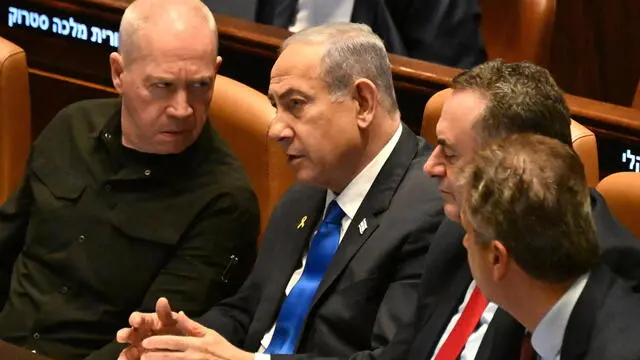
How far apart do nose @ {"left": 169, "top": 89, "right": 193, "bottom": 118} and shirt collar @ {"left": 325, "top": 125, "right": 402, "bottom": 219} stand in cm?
40

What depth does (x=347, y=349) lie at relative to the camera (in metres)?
2.32

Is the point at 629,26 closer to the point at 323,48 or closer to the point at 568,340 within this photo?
the point at 323,48

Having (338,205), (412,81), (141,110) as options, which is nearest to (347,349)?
(338,205)

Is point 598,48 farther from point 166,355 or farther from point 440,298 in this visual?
point 166,355

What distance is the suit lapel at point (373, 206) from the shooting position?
235cm

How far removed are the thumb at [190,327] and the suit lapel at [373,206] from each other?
0.67 feet

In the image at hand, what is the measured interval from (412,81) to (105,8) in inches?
36.0

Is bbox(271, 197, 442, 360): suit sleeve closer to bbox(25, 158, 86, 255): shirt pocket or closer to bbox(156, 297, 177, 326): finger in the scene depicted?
bbox(156, 297, 177, 326): finger

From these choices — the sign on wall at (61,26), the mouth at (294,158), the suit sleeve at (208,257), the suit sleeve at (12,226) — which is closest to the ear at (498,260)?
the mouth at (294,158)

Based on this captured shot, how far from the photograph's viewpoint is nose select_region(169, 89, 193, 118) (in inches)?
103

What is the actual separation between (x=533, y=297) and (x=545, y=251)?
0.08 m

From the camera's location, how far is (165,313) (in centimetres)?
234

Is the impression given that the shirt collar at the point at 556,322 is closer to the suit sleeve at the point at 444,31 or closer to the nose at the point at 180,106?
the nose at the point at 180,106

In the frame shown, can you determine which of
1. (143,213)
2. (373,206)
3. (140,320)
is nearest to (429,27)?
(143,213)
